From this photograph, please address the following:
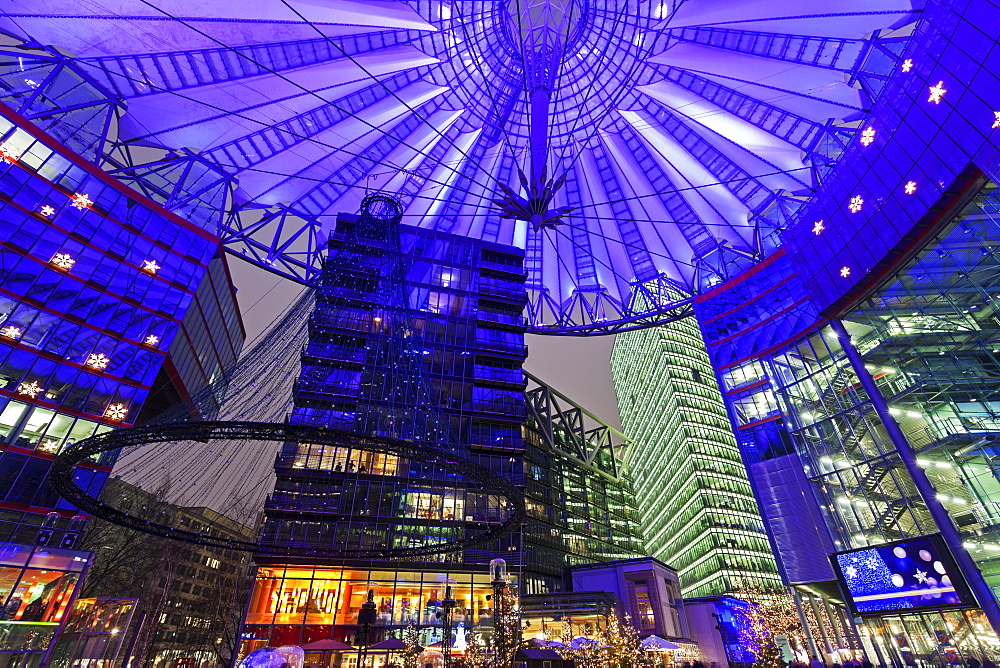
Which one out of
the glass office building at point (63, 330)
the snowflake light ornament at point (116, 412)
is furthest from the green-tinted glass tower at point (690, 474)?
the snowflake light ornament at point (116, 412)

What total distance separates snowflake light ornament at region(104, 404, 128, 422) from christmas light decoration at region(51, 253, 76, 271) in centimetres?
986

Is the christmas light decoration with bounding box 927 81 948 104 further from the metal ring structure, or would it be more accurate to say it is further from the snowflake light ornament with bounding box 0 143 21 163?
the snowflake light ornament with bounding box 0 143 21 163

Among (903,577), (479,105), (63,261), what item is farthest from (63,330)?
(903,577)

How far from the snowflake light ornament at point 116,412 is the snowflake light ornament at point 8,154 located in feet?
55.6

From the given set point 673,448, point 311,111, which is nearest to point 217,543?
point 311,111

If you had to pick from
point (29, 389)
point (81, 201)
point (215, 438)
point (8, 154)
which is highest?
point (8, 154)

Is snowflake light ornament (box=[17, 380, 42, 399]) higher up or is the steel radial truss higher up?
the steel radial truss

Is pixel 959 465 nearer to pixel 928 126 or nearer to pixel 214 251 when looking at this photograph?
pixel 928 126

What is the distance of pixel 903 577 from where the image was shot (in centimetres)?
2559

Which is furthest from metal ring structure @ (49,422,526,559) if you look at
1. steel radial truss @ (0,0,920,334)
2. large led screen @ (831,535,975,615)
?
large led screen @ (831,535,975,615)

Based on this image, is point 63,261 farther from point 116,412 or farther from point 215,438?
point 215,438

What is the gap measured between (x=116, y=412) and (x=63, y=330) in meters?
6.28

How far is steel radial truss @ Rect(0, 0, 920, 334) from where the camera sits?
27.1 metres

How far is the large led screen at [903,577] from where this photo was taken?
77.0 ft
